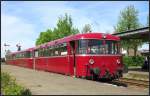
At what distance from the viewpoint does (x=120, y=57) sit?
2361 cm

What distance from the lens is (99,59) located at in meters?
22.6

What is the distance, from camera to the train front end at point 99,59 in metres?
22.5

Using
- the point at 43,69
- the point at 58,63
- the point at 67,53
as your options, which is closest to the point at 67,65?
the point at 67,53

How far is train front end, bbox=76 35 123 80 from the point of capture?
73.7 feet

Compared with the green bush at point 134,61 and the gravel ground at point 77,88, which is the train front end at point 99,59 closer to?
the gravel ground at point 77,88

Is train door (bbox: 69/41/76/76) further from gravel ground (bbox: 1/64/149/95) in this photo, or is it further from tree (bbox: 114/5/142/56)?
tree (bbox: 114/5/142/56)

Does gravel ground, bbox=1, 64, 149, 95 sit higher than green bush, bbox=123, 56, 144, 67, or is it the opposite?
green bush, bbox=123, 56, 144, 67

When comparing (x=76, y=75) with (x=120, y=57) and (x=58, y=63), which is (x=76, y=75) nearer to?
(x=120, y=57)

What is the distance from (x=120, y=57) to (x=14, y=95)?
1257 cm

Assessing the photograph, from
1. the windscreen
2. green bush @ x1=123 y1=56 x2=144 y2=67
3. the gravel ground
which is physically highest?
the windscreen

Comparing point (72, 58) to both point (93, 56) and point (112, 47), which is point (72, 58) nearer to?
point (93, 56)

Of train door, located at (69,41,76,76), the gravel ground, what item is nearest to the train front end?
train door, located at (69,41,76,76)

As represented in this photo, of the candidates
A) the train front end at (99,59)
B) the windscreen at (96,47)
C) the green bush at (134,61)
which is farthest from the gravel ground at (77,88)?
the green bush at (134,61)

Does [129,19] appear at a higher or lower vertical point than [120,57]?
higher
